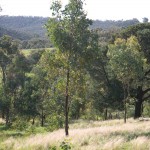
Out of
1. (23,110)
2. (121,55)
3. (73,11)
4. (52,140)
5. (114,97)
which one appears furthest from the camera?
(23,110)

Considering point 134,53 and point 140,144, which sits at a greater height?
point 134,53

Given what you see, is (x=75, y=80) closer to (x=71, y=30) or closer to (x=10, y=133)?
(x=71, y=30)

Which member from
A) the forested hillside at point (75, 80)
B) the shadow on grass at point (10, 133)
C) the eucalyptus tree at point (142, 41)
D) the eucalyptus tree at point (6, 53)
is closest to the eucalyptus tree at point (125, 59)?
the forested hillside at point (75, 80)

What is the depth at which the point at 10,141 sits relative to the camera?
20016mm

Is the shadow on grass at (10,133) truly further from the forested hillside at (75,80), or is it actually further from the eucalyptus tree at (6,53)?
the eucalyptus tree at (6,53)

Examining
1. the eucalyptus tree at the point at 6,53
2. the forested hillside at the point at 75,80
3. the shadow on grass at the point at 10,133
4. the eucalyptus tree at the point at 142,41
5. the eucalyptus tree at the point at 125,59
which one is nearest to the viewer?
the forested hillside at the point at 75,80

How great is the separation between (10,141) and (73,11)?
901 centimetres

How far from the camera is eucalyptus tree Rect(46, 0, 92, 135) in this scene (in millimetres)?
22438

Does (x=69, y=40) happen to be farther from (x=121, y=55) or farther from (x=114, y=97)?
(x=114, y=97)

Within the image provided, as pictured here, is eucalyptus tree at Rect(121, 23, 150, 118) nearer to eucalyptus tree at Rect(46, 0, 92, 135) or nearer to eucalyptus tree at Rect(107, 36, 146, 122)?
eucalyptus tree at Rect(107, 36, 146, 122)

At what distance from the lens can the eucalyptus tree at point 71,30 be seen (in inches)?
883

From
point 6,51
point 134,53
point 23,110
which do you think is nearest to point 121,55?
point 134,53

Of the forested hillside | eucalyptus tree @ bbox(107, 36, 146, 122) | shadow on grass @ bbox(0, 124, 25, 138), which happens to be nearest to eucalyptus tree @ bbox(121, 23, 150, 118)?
the forested hillside

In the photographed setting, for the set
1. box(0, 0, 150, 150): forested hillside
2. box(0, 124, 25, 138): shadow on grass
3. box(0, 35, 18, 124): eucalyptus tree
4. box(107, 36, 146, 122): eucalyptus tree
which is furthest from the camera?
box(0, 35, 18, 124): eucalyptus tree
